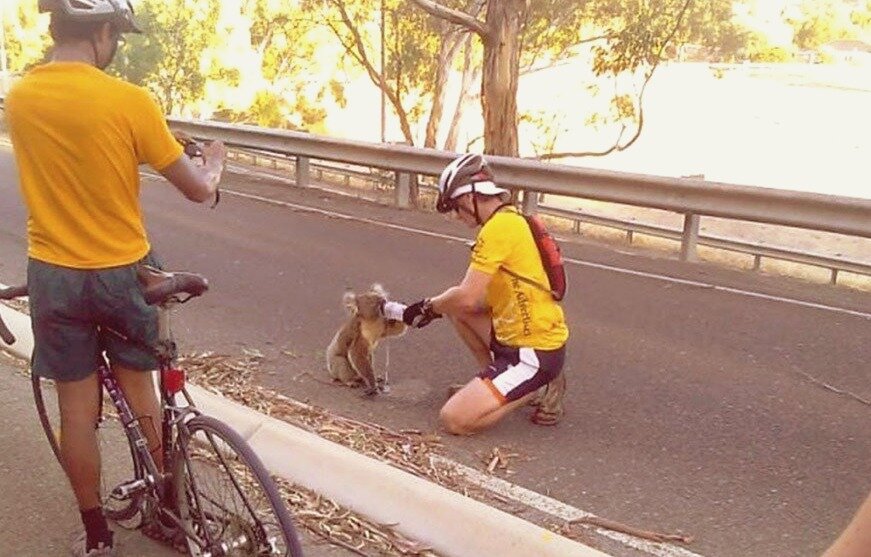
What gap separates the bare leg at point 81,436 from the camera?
332 cm

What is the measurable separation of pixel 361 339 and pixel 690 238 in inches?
192

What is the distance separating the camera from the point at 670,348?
20.9ft

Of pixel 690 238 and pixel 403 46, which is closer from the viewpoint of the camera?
pixel 690 238

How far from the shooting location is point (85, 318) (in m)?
3.16

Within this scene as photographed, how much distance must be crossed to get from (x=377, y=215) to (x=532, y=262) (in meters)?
6.23

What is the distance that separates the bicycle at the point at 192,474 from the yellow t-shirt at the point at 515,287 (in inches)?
75.2

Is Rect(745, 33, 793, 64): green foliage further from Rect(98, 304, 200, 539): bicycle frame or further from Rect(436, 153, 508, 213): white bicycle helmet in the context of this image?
Rect(98, 304, 200, 539): bicycle frame

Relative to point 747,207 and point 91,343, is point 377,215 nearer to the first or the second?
point 747,207

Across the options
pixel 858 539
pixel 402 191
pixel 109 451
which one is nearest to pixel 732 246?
pixel 402 191

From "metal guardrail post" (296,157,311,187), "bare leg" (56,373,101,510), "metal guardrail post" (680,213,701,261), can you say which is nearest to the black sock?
"bare leg" (56,373,101,510)

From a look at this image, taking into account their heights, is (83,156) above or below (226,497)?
above

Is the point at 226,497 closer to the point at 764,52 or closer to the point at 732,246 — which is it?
the point at 732,246

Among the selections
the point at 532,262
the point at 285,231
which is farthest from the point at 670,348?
the point at 285,231

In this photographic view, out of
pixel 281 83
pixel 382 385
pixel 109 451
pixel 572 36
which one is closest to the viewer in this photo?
pixel 109 451
